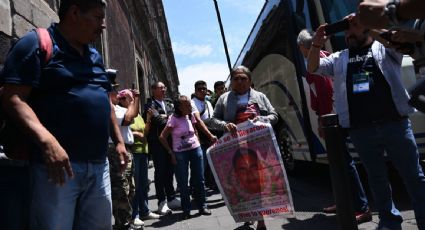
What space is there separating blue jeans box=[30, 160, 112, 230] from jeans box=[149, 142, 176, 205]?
3717 mm

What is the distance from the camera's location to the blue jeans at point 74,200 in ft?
7.35

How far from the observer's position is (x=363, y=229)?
4.18 meters

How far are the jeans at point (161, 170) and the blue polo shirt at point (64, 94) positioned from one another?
3858 mm

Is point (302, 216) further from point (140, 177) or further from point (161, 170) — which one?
point (161, 170)

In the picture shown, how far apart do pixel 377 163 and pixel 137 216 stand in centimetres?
307

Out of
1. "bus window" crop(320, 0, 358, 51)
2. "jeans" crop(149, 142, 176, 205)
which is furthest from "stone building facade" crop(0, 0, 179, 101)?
"bus window" crop(320, 0, 358, 51)

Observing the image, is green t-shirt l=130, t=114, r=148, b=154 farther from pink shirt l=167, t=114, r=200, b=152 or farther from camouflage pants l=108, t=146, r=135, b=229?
camouflage pants l=108, t=146, r=135, b=229

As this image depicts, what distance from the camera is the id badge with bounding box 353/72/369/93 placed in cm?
362

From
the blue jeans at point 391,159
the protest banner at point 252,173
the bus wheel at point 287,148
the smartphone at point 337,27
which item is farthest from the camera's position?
the bus wheel at point 287,148

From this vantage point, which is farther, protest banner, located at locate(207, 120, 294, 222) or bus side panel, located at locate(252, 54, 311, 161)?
bus side panel, located at locate(252, 54, 311, 161)

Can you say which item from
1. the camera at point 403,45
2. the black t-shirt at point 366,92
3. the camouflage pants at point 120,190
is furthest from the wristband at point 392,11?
the camouflage pants at point 120,190

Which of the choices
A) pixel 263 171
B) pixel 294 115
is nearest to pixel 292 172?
pixel 294 115

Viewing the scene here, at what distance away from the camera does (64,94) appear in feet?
7.59

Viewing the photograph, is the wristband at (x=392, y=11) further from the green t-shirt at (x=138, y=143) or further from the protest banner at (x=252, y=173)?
the green t-shirt at (x=138, y=143)
